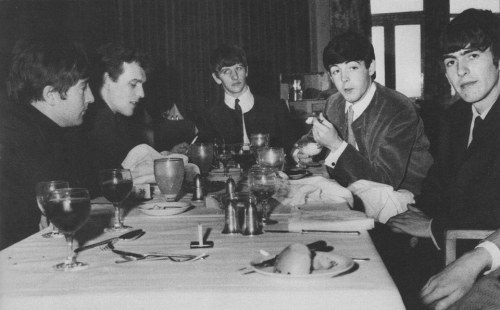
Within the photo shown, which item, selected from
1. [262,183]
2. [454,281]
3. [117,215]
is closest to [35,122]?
[117,215]

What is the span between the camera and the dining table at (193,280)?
0.85 meters

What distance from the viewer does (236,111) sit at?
3900 millimetres

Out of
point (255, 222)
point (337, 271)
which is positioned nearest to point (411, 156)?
point (255, 222)

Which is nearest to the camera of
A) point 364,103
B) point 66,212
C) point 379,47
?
point 66,212

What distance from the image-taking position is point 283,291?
85 centimetres

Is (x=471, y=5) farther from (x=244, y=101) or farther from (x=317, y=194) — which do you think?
(x=317, y=194)

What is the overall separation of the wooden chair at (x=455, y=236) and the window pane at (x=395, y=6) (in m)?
7.83

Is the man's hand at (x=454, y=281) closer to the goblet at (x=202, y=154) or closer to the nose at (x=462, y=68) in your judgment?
the nose at (x=462, y=68)

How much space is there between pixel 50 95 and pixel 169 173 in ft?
2.19

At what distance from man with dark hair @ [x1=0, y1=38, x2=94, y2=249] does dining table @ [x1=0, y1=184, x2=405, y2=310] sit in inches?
18.7

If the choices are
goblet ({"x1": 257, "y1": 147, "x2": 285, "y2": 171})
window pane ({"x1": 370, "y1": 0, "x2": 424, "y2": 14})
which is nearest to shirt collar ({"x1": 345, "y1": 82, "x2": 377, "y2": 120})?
goblet ({"x1": 257, "y1": 147, "x2": 285, "y2": 171})

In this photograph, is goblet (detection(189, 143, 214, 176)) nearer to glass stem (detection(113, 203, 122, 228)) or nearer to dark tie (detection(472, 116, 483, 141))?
glass stem (detection(113, 203, 122, 228))

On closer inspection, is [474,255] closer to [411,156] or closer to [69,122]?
[411,156]

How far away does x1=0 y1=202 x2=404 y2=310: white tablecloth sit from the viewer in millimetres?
846
